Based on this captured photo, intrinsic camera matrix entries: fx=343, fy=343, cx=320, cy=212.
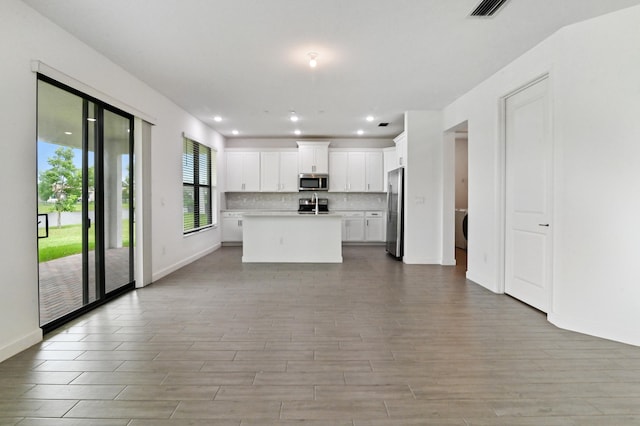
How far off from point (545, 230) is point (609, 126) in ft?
3.66

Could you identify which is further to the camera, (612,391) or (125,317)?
(125,317)

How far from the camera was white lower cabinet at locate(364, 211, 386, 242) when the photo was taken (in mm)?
8727

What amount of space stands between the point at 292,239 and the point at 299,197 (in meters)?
2.80

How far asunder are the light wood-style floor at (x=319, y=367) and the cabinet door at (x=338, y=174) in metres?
5.06

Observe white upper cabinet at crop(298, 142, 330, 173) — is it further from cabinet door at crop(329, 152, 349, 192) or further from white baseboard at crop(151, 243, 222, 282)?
white baseboard at crop(151, 243, 222, 282)

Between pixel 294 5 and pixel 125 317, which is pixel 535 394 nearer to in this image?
pixel 294 5

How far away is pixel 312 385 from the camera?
2172mm

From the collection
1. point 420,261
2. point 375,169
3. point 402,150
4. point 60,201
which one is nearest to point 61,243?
point 60,201

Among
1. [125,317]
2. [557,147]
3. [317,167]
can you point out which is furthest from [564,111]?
[317,167]

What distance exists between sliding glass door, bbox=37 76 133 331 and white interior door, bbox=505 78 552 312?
15.5 ft

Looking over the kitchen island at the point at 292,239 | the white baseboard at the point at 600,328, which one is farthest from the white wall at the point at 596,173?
the kitchen island at the point at 292,239

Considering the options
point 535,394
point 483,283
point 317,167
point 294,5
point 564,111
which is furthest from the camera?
point 317,167

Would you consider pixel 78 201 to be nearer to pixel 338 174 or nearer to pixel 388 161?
pixel 338 174

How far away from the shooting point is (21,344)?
8.75 ft
